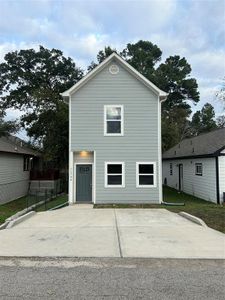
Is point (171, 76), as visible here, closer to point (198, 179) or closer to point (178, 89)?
point (178, 89)

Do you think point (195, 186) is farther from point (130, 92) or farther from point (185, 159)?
point (130, 92)

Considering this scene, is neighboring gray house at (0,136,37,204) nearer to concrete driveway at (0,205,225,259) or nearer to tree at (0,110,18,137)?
tree at (0,110,18,137)

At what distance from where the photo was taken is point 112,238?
28.7ft

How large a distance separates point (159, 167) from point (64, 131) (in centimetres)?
1183

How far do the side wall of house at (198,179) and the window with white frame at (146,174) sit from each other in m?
3.91

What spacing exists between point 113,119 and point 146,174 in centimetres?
357

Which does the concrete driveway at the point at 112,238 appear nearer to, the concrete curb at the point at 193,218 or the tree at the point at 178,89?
the concrete curb at the point at 193,218

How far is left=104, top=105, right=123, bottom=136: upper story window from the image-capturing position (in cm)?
1775

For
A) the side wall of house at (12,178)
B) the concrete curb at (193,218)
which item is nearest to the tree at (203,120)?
the side wall of house at (12,178)

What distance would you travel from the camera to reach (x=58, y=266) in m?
6.31

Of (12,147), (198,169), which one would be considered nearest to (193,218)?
(198,169)

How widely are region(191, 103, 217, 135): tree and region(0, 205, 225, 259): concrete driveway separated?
4281 cm

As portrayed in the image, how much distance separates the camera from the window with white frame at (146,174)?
688 inches

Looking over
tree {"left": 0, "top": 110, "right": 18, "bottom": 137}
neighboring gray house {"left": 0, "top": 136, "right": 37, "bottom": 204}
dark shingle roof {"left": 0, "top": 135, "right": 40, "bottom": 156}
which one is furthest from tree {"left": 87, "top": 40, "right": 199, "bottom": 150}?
neighboring gray house {"left": 0, "top": 136, "right": 37, "bottom": 204}
